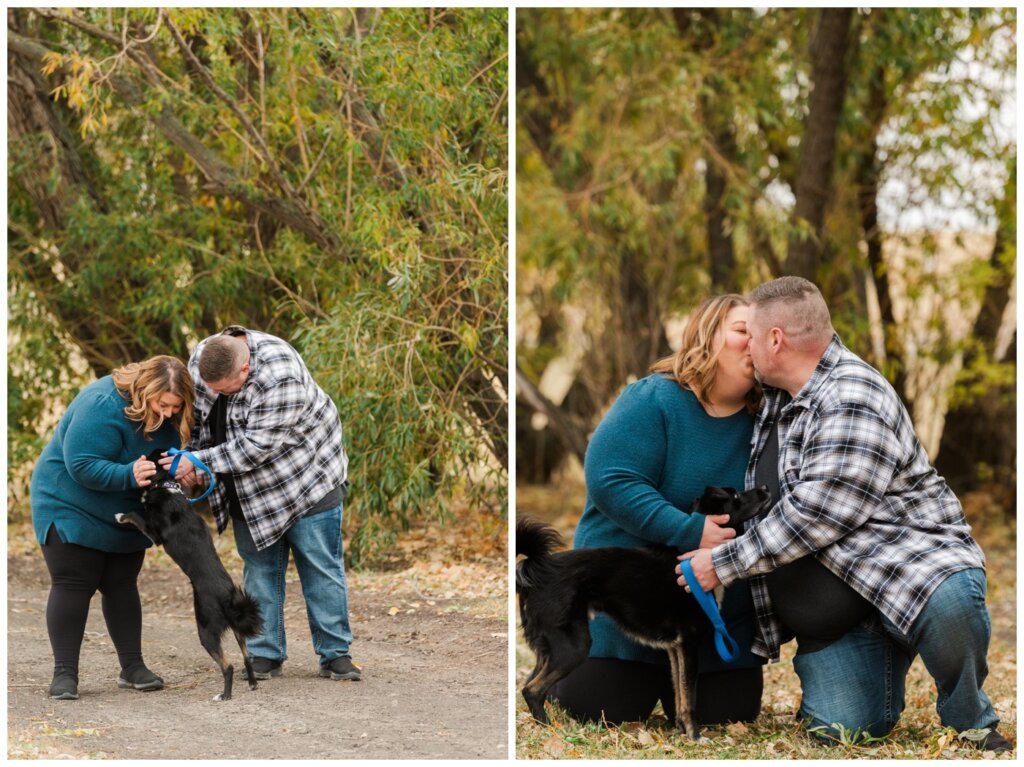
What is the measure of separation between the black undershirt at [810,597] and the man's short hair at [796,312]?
0.95 feet

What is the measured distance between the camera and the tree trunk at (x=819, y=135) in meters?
7.15

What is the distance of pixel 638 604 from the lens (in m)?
3.12

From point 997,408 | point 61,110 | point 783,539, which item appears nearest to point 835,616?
point 783,539

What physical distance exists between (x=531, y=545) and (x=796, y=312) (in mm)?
970

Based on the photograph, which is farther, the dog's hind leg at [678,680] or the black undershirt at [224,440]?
the black undershirt at [224,440]

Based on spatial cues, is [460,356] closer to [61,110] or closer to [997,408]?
[61,110]

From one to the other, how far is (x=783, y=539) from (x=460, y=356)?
147 cm

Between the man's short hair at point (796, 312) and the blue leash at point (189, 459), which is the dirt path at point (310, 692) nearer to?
the blue leash at point (189, 459)

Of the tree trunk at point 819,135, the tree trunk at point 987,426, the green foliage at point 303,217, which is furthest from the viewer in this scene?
the tree trunk at point 987,426

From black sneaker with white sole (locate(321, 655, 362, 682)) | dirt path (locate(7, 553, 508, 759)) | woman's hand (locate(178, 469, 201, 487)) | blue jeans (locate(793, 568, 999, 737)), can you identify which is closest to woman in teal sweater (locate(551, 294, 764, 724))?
blue jeans (locate(793, 568, 999, 737))

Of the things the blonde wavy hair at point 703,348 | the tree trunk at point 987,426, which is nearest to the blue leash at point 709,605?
the blonde wavy hair at point 703,348

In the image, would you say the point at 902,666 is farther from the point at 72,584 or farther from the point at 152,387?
the point at 72,584

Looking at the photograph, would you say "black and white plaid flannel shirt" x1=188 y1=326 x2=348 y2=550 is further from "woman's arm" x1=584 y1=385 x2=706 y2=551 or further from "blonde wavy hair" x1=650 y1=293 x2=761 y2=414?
"blonde wavy hair" x1=650 y1=293 x2=761 y2=414

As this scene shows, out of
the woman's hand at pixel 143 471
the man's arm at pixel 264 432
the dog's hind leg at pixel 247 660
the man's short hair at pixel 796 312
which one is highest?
the man's short hair at pixel 796 312
